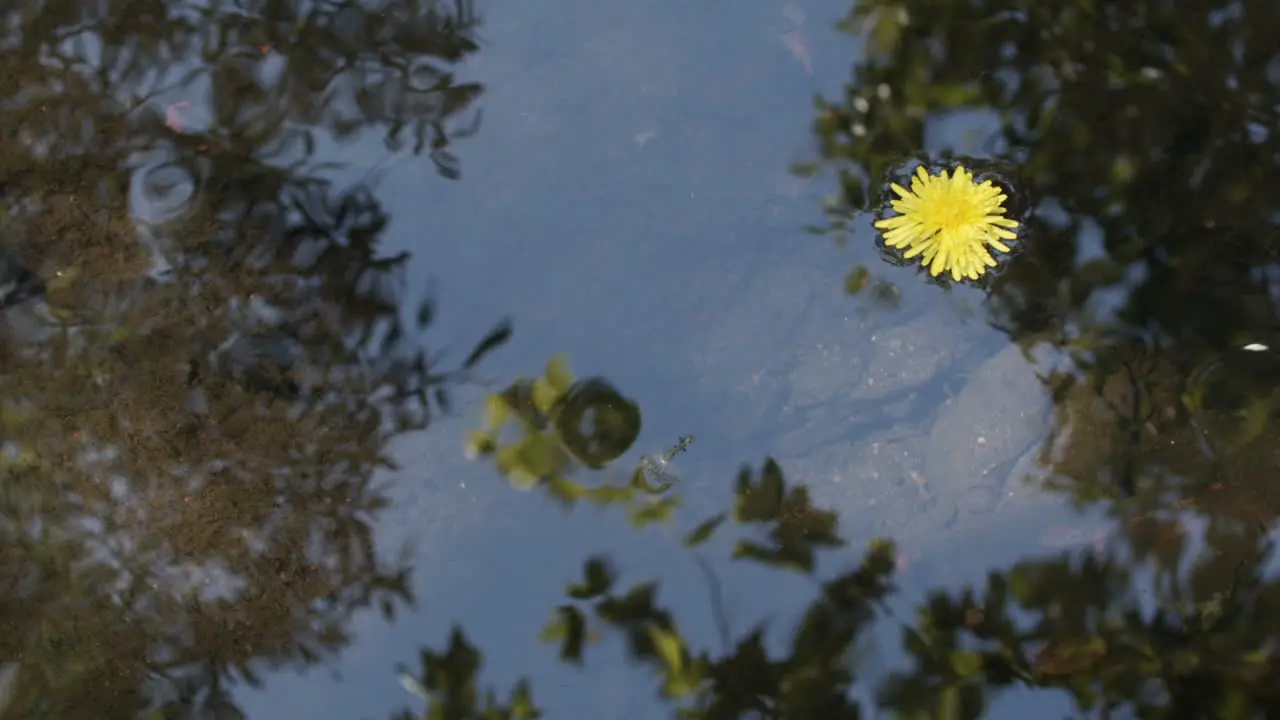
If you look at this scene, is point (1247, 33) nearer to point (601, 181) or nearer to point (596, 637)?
point (601, 181)

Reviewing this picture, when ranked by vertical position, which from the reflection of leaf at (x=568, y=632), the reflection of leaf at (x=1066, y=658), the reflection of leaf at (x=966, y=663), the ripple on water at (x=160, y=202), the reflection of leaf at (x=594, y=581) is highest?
the ripple on water at (x=160, y=202)

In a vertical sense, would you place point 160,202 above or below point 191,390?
above

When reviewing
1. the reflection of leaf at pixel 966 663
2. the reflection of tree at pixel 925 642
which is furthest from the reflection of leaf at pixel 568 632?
the reflection of leaf at pixel 966 663

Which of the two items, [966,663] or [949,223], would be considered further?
[966,663]

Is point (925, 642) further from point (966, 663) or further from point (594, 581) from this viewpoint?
point (594, 581)

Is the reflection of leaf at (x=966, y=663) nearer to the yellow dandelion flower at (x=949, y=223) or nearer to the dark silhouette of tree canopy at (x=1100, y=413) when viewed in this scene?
the dark silhouette of tree canopy at (x=1100, y=413)

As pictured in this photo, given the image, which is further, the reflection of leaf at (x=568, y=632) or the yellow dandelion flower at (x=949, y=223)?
the reflection of leaf at (x=568, y=632)

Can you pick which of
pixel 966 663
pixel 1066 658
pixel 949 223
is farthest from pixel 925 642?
pixel 949 223
